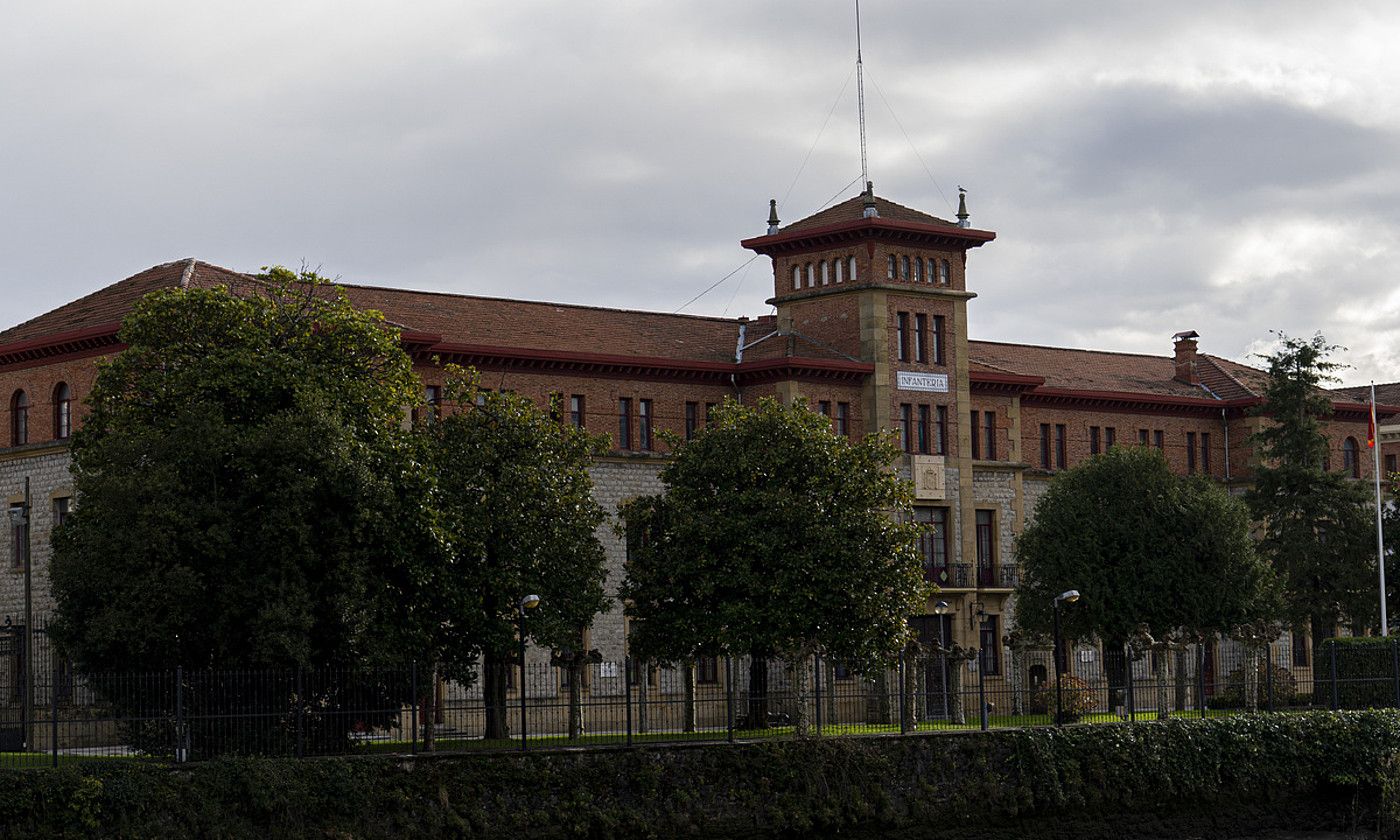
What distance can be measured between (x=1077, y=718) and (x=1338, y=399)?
33741 mm

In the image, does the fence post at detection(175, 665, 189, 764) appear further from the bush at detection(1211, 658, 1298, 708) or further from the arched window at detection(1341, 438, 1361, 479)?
the arched window at detection(1341, 438, 1361, 479)

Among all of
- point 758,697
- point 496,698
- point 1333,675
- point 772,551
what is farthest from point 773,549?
point 1333,675

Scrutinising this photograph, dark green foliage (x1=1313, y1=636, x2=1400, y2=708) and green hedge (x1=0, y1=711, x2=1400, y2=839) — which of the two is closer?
green hedge (x1=0, y1=711, x2=1400, y2=839)

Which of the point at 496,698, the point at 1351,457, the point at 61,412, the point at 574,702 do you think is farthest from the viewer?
the point at 1351,457

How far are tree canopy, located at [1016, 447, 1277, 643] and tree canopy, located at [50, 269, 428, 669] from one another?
82.4ft

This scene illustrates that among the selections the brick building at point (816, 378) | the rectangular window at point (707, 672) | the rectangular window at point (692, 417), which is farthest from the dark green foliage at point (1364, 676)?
the rectangular window at point (692, 417)

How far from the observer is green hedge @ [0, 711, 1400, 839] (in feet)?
111

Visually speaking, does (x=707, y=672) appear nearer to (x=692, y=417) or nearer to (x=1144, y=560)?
(x=692, y=417)

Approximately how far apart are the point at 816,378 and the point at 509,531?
1896 centimetres

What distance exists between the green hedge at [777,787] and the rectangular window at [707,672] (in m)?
15.6

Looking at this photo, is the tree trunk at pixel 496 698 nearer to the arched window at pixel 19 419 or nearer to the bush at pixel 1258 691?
the arched window at pixel 19 419

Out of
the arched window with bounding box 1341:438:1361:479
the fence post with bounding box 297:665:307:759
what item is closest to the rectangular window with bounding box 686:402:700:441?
the fence post with bounding box 297:665:307:759

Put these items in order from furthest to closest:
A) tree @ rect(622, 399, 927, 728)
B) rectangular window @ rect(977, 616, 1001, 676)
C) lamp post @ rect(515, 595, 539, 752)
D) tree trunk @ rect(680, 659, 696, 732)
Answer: rectangular window @ rect(977, 616, 1001, 676) < tree @ rect(622, 399, 927, 728) < tree trunk @ rect(680, 659, 696, 732) < lamp post @ rect(515, 595, 539, 752)

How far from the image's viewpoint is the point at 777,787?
40375 mm
